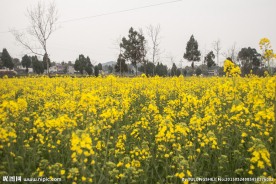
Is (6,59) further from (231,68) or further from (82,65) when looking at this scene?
(231,68)

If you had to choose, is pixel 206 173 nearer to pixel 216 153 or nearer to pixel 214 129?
pixel 216 153

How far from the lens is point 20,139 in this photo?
15.1ft

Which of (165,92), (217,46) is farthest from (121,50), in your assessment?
(165,92)

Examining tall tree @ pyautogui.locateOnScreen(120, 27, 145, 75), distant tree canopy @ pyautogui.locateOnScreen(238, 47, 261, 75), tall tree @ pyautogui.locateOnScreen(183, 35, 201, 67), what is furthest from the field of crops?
distant tree canopy @ pyautogui.locateOnScreen(238, 47, 261, 75)

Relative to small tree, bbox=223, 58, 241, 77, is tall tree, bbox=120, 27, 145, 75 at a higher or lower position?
higher

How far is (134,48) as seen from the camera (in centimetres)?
4403

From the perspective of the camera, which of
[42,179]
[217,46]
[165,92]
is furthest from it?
[217,46]

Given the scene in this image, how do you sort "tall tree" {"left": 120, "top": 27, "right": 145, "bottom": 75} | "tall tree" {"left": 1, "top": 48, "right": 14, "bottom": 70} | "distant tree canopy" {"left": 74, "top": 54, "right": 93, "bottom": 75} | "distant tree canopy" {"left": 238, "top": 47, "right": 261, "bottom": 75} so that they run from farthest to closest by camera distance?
"tall tree" {"left": 1, "top": 48, "right": 14, "bottom": 70}, "distant tree canopy" {"left": 74, "top": 54, "right": 93, "bottom": 75}, "distant tree canopy" {"left": 238, "top": 47, "right": 261, "bottom": 75}, "tall tree" {"left": 120, "top": 27, "right": 145, "bottom": 75}

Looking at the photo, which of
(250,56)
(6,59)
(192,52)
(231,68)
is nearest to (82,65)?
(6,59)

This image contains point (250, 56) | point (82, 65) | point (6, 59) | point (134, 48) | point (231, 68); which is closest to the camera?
point (231, 68)

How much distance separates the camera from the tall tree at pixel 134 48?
1709 inches

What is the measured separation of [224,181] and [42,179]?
2.48 m

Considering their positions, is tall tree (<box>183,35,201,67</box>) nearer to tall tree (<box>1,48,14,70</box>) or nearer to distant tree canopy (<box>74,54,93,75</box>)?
distant tree canopy (<box>74,54,93,75</box>)

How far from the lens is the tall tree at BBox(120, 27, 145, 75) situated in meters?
43.4
